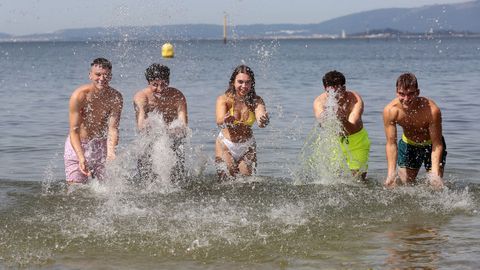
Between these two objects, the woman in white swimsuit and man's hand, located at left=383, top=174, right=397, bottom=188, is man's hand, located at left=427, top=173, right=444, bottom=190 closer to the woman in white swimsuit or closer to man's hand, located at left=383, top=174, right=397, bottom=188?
man's hand, located at left=383, top=174, right=397, bottom=188

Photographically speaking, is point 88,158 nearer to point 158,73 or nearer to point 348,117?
point 158,73

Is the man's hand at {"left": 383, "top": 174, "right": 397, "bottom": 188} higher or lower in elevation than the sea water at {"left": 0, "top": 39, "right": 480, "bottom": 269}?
higher

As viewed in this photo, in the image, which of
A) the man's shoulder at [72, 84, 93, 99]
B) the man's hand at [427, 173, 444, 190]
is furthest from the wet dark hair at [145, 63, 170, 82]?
the man's hand at [427, 173, 444, 190]

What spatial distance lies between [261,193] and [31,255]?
363cm

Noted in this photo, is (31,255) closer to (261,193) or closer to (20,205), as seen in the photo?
(20,205)

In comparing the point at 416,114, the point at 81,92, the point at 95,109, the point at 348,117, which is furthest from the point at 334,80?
the point at 81,92

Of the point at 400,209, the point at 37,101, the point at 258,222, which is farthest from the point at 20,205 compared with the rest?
the point at 37,101

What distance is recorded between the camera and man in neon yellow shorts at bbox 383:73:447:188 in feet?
27.4

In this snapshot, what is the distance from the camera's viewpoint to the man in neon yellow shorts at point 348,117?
9.21 meters

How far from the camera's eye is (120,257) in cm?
656

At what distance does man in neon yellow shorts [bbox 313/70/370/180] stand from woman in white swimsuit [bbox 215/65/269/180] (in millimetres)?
798

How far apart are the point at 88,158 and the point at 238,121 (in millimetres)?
1980

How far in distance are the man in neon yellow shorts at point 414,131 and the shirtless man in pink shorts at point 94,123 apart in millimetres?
3223

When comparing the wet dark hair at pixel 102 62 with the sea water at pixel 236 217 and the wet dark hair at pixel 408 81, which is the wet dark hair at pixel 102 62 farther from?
the wet dark hair at pixel 408 81
